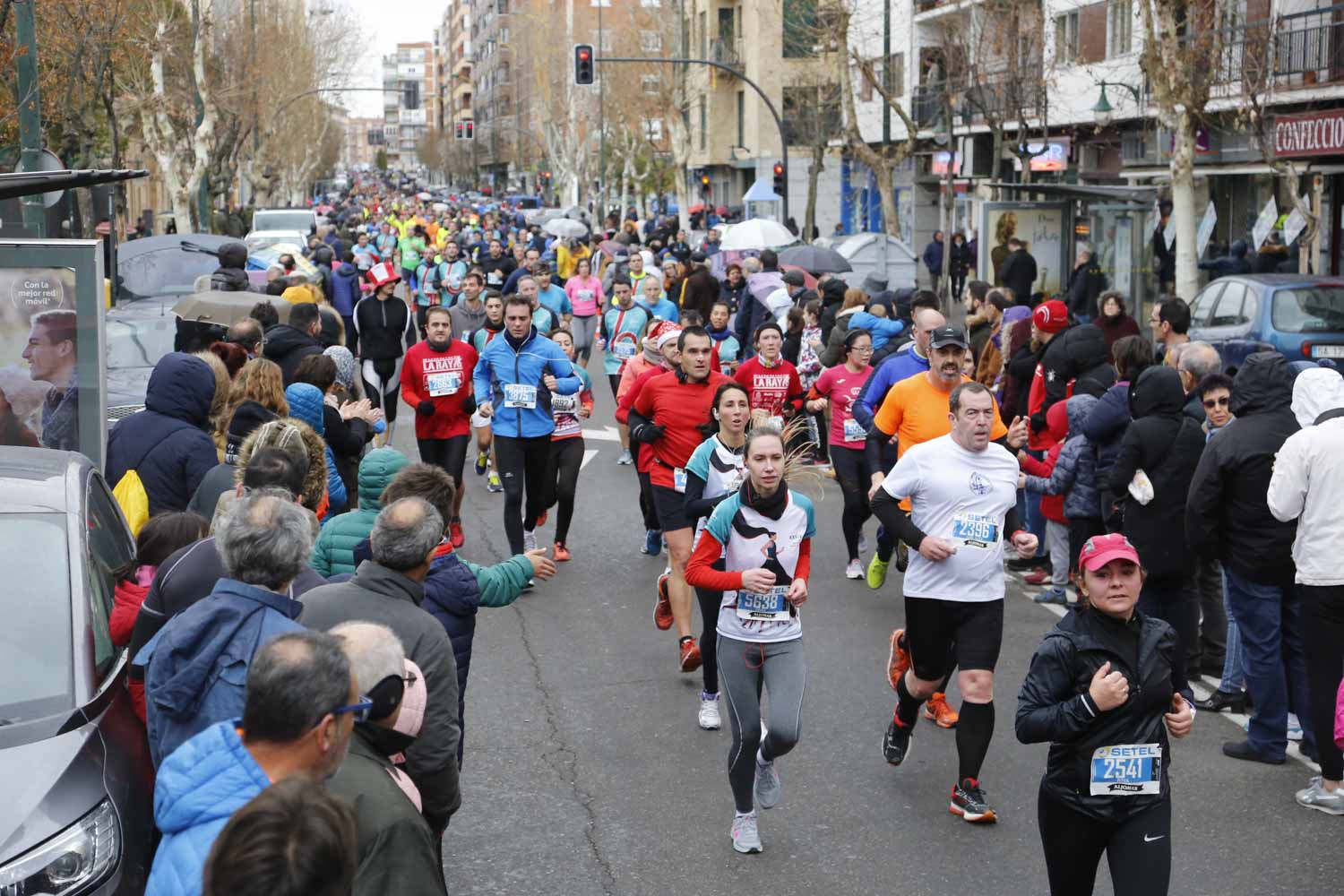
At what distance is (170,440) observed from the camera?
7.84 m

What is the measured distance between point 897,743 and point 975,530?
3.64 feet

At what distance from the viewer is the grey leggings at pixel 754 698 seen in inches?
249

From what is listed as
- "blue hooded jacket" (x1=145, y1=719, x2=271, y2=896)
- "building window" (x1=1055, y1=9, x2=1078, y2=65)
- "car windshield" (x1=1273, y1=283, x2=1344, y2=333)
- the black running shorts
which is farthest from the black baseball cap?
"building window" (x1=1055, y1=9, x2=1078, y2=65)

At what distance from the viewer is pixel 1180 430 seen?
330 inches

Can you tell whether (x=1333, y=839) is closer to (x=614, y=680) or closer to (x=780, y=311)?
(x=614, y=680)

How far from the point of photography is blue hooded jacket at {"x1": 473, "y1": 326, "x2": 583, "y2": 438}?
36.1 feet

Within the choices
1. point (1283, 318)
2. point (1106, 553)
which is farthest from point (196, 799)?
point (1283, 318)

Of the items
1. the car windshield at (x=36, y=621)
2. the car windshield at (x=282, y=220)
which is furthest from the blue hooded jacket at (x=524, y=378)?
the car windshield at (x=282, y=220)

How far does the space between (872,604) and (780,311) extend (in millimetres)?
6856

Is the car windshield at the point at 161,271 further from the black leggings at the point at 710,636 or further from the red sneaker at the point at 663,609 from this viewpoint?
the black leggings at the point at 710,636

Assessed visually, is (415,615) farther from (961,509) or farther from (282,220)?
(282,220)

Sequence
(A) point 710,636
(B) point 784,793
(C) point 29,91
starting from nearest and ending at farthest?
(B) point 784,793
(A) point 710,636
(C) point 29,91

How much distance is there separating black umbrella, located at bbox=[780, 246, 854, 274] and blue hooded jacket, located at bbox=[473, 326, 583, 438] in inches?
538

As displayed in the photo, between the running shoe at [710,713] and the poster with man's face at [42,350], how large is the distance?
409 cm
